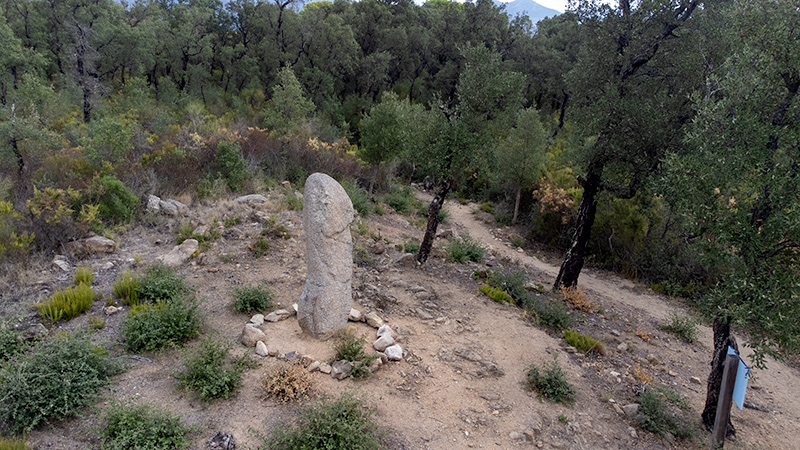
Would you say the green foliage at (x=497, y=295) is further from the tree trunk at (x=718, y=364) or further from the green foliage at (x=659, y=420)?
the tree trunk at (x=718, y=364)

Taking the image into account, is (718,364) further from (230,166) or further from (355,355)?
(230,166)

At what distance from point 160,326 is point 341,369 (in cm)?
309

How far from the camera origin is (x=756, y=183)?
5.96 meters

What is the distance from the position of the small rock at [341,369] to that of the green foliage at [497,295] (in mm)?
4897

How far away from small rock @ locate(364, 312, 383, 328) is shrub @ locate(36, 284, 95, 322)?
16.5 ft

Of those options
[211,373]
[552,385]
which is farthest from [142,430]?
[552,385]

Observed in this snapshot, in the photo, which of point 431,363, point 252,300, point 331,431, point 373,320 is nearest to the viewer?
point 331,431

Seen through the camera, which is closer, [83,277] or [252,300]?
[252,300]

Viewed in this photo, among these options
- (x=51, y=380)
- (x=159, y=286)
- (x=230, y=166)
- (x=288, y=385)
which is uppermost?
(x=230, y=166)

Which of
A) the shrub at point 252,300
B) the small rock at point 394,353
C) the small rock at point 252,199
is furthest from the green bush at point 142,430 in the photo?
the small rock at point 252,199

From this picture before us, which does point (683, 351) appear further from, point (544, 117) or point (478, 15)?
point (478, 15)

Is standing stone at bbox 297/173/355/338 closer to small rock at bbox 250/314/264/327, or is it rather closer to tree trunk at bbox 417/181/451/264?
small rock at bbox 250/314/264/327

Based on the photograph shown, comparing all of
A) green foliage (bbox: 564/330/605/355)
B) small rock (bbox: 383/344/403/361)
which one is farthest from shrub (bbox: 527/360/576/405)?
small rock (bbox: 383/344/403/361)

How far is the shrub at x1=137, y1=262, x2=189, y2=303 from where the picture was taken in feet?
26.3
